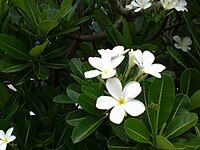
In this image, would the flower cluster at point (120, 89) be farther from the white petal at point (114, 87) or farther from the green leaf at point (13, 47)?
the green leaf at point (13, 47)

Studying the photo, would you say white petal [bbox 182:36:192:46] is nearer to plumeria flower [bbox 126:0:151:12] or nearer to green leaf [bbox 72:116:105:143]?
plumeria flower [bbox 126:0:151:12]

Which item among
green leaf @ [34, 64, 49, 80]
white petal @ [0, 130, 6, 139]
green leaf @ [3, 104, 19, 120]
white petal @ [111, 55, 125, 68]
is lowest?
green leaf @ [3, 104, 19, 120]

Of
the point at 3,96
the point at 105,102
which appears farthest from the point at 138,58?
the point at 3,96

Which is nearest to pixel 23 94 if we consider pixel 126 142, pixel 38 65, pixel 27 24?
pixel 38 65

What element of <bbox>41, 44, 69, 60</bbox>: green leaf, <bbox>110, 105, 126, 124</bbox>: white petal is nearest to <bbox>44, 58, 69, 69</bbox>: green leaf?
<bbox>41, 44, 69, 60</bbox>: green leaf

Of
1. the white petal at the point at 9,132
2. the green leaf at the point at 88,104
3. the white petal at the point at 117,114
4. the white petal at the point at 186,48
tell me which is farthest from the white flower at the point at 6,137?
the white petal at the point at 186,48

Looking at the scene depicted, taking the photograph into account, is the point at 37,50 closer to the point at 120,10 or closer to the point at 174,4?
the point at 120,10
